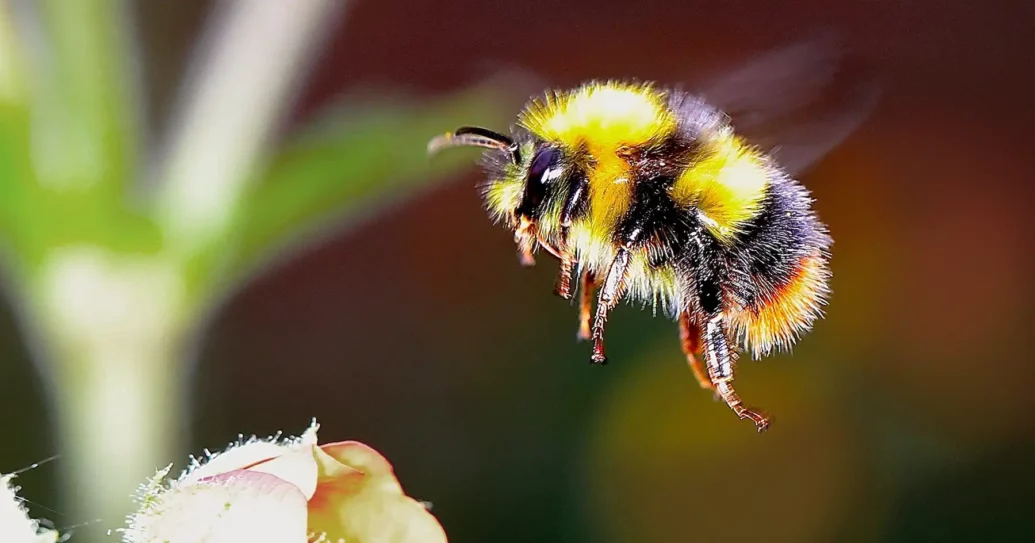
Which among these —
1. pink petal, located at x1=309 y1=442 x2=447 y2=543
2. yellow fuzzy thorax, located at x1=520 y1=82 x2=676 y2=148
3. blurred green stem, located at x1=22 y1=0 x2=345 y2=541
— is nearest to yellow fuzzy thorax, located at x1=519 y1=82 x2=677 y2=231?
yellow fuzzy thorax, located at x1=520 y1=82 x2=676 y2=148

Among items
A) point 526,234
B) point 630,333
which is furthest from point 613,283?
point 630,333

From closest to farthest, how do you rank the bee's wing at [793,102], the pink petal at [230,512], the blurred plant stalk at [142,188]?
the pink petal at [230,512] → the bee's wing at [793,102] → the blurred plant stalk at [142,188]

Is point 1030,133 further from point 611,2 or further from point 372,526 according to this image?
point 372,526

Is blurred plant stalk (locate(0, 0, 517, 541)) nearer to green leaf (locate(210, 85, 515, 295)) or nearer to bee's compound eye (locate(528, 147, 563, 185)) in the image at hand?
green leaf (locate(210, 85, 515, 295))

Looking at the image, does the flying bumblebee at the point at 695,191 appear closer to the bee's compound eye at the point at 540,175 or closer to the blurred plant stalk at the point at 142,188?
the bee's compound eye at the point at 540,175

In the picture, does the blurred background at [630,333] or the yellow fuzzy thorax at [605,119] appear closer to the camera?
the yellow fuzzy thorax at [605,119]

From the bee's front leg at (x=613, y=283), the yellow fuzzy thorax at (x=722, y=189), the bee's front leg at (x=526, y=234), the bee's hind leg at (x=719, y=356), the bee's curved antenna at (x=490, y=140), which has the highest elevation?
the bee's curved antenna at (x=490, y=140)

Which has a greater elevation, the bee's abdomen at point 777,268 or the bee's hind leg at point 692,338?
the bee's abdomen at point 777,268

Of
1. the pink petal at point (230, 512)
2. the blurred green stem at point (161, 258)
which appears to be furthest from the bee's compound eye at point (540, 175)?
the blurred green stem at point (161, 258)
